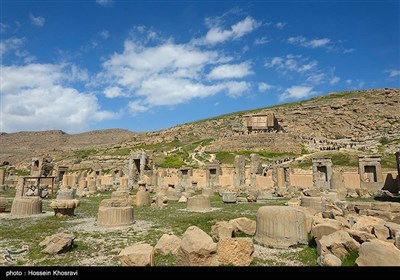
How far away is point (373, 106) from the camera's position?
282 feet

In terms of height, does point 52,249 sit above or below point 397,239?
below

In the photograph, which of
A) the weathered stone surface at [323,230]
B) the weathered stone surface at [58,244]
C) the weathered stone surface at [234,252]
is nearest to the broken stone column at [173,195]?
the weathered stone surface at [58,244]

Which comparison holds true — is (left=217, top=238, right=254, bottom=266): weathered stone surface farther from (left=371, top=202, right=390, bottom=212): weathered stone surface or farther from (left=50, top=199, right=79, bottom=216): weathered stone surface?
(left=50, top=199, right=79, bottom=216): weathered stone surface

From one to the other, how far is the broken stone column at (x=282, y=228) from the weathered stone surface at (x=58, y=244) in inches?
194

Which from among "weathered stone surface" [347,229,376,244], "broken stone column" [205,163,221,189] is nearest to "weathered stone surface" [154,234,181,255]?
"weathered stone surface" [347,229,376,244]

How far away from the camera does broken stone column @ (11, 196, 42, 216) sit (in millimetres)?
13320

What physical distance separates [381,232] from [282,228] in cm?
224

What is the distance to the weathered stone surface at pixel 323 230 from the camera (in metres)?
6.99

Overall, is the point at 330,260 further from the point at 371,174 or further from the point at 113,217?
the point at 371,174

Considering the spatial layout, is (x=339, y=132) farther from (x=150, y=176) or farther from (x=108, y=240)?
(x=108, y=240)

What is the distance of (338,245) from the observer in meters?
5.88

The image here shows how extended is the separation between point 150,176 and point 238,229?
77.8 ft

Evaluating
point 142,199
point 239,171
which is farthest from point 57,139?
point 142,199

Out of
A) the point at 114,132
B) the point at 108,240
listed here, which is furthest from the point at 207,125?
the point at 108,240
